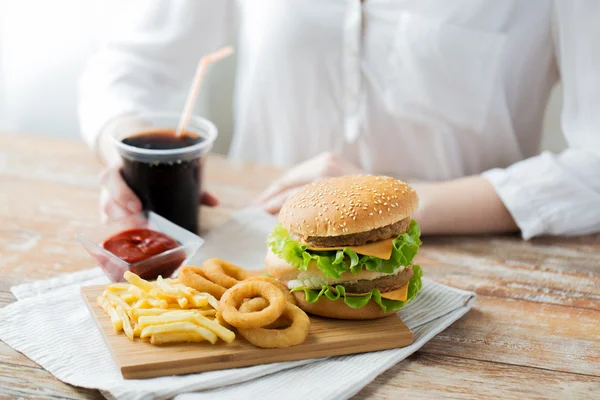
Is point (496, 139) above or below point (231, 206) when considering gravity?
above

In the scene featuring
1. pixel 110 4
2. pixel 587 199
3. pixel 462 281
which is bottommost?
pixel 462 281

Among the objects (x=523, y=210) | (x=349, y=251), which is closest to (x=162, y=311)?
(x=349, y=251)

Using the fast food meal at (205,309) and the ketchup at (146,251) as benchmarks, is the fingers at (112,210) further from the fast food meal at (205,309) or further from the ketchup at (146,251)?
the fast food meal at (205,309)

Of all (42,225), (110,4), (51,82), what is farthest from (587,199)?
(51,82)

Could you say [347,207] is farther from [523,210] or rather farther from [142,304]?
[523,210]

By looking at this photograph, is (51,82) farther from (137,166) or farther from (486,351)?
(486,351)

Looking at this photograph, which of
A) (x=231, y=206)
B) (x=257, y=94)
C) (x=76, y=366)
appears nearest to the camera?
(x=76, y=366)
